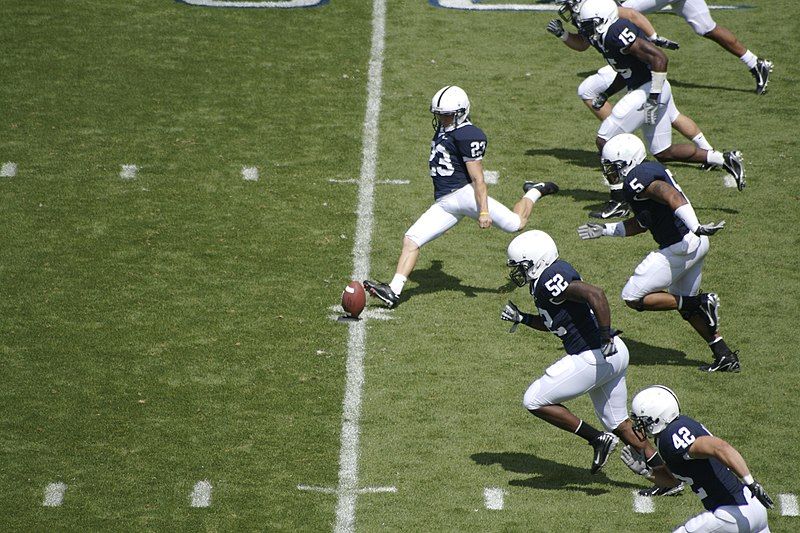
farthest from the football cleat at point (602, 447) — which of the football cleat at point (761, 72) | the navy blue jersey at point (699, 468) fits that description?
the football cleat at point (761, 72)

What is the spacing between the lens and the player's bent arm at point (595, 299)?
25.1 ft

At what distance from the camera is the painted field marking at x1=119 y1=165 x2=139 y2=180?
1209 centimetres

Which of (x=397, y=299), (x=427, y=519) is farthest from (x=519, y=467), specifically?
(x=397, y=299)

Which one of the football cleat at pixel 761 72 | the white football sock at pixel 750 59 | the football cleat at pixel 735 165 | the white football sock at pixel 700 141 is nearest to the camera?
the football cleat at pixel 735 165

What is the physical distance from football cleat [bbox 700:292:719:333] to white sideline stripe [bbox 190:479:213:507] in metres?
3.93

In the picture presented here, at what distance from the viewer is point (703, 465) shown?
7.09 meters

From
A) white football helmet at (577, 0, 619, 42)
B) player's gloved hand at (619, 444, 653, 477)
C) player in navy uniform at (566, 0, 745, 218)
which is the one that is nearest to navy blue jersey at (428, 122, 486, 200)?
player in navy uniform at (566, 0, 745, 218)

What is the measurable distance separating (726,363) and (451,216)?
2.60m

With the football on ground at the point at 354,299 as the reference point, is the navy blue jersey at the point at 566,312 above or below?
above

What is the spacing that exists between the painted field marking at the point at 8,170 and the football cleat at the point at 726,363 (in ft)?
23.2

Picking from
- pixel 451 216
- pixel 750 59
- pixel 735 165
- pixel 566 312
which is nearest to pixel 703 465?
pixel 566 312

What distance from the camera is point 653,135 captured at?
454 inches

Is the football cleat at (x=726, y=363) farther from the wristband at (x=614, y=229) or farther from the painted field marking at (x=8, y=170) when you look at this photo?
the painted field marking at (x=8, y=170)

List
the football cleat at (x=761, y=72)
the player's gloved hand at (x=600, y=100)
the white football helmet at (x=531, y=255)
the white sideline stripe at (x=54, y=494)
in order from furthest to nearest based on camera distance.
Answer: the football cleat at (x=761, y=72) → the player's gloved hand at (x=600, y=100) → the white football helmet at (x=531, y=255) → the white sideline stripe at (x=54, y=494)
